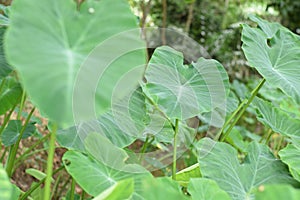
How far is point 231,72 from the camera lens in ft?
14.7

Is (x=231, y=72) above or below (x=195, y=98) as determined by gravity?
below

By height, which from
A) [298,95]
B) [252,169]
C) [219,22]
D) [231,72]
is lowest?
[231,72]

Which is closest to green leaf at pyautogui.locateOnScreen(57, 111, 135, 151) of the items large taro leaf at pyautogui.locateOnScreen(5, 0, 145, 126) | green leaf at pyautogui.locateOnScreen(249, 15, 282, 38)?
large taro leaf at pyautogui.locateOnScreen(5, 0, 145, 126)

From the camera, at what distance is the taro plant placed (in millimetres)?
577

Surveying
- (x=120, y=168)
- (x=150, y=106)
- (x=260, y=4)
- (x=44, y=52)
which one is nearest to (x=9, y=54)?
(x=44, y=52)

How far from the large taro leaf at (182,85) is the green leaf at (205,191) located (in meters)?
0.21

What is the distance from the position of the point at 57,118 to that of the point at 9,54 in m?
0.10

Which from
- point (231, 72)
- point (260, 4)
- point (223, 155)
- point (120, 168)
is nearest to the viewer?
point (120, 168)

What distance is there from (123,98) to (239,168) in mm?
287

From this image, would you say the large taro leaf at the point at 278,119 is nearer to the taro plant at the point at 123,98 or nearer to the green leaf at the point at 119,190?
the taro plant at the point at 123,98

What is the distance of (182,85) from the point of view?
107cm

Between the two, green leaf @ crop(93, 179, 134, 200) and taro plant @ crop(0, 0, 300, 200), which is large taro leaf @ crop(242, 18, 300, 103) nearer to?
taro plant @ crop(0, 0, 300, 200)

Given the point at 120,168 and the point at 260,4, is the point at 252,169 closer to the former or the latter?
the point at 120,168

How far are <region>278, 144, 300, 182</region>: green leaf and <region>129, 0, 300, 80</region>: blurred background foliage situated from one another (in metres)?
3.40
